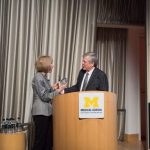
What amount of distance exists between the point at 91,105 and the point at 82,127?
245 mm

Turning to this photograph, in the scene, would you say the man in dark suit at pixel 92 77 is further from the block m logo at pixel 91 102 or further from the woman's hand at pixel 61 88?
the block m logo at pixel 91 102

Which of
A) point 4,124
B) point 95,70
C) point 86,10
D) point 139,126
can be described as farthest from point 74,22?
point 139,126

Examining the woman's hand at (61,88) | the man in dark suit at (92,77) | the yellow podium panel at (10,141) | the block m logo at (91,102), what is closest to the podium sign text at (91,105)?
the block m logo at (91,102)

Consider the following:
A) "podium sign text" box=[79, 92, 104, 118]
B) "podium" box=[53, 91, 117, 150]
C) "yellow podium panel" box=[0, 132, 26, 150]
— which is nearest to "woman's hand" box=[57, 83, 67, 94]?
"podium" box=[53, 91, 117, 150]

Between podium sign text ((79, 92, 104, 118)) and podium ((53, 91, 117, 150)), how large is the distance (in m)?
0.04

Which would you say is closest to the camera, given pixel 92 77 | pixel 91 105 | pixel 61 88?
pixel 91 105

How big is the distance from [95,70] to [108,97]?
611 millimetres

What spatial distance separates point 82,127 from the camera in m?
3.53

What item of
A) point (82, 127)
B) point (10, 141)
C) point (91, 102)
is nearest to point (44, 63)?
point (91, 102)

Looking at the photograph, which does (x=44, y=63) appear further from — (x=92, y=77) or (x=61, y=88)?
(x=92, y=77)

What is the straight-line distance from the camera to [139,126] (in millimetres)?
6523

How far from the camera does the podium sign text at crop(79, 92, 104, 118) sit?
11.6 ft

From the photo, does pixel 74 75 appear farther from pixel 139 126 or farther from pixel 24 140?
pixel 139 126

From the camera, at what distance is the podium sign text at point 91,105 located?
352cm
